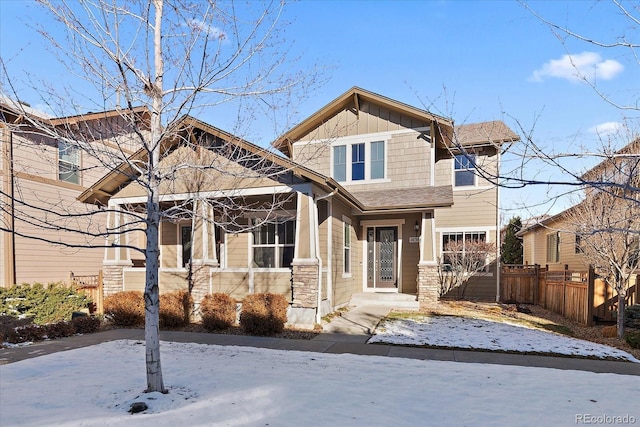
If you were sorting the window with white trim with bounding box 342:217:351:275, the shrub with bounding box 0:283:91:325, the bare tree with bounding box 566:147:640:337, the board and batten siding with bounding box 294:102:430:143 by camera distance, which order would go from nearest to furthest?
the bare tree with bounding box 566:147:640:337 → the shrub with bounding box 0:283:91:325 → the window with white trim with bounding box 342:217:351:275 → the board and batten siding with bounding box 294:102:430:143

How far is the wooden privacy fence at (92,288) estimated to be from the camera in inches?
455

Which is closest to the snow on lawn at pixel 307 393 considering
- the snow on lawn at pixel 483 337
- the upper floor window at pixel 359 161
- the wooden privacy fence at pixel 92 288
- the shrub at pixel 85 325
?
the snow on lawn at pixel 483 337

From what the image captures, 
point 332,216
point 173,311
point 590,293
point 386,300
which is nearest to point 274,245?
point 332,216

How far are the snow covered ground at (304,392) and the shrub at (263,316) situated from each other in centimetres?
167

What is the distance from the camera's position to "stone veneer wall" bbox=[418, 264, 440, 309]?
36.4 feet

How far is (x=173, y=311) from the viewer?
8.84 metres

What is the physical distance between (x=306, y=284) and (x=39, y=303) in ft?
25.5

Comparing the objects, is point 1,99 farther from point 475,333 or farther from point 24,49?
point 475,333

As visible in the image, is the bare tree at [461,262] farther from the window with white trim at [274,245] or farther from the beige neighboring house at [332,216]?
the window with white trim at [274,245]

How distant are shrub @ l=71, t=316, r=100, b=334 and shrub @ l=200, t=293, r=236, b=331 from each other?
9.06 feet

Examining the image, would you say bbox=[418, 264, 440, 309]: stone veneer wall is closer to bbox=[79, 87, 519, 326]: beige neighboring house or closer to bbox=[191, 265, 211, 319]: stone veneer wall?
bbox=[79, 87, 519, 326]: beige neighboring house

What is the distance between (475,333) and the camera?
26.0ft

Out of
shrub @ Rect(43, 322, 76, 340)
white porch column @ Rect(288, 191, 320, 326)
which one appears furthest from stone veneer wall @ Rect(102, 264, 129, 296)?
white porch column @ Rect(288, 191, 320, 326)

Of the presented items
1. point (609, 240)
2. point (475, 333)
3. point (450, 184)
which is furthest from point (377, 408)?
point (450, 184)
